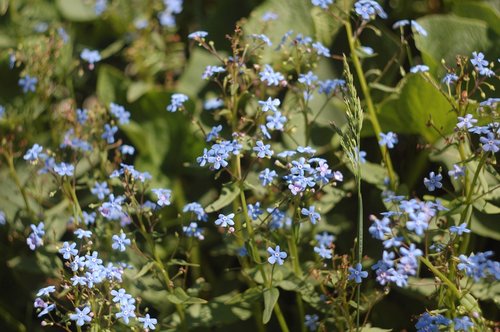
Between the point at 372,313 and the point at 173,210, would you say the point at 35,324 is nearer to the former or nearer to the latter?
the point at 173,210

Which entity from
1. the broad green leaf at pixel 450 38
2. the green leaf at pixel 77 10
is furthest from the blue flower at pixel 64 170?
the green leaf at pixel 77 10

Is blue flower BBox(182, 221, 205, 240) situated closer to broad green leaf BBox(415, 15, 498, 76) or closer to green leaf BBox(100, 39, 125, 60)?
broad green leaf BBox(415, 15, 498, 76)

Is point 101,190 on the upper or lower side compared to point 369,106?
lower

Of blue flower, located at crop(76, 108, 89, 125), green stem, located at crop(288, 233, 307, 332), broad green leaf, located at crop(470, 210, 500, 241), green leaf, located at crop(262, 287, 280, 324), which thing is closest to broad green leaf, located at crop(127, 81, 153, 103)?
blue flower, located at crop(76, 108, 89, 125)

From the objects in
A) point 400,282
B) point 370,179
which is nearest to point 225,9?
point 370,179

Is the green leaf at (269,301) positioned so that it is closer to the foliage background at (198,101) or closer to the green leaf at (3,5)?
the foliage background at (198,101)

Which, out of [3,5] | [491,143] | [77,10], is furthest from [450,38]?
[3,5]

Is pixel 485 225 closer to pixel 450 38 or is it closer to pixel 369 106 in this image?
pixel 369 106
